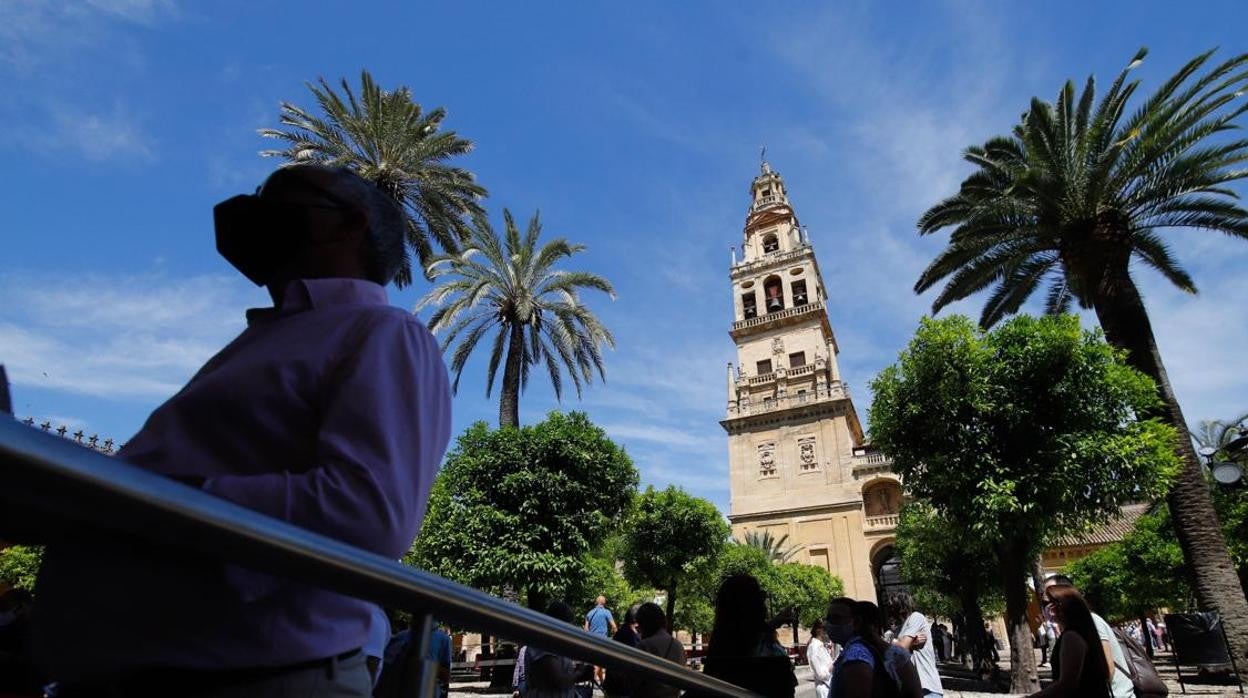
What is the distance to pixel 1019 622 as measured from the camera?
13.6m

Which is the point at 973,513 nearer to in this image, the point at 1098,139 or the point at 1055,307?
the point at 1055,307

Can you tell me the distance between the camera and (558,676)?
5309mm

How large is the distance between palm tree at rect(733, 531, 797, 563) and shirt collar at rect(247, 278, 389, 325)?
118 feet

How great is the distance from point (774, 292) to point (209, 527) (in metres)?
47.0

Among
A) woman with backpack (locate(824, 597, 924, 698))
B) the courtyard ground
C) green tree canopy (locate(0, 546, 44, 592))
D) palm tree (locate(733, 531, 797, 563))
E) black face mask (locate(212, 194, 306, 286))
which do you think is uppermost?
palm tree (locate(733, 531, 797, 563))

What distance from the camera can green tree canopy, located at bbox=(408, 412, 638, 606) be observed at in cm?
1642

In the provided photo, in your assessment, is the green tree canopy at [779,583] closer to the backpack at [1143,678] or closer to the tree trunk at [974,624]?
the tree trunk at [974,624]

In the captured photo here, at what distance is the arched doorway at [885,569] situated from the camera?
38562 millimetres

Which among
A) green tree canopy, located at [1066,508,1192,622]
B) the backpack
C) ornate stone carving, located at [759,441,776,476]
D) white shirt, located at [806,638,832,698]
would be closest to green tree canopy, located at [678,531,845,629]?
ornate stone carving, located at [759,441,776,476]

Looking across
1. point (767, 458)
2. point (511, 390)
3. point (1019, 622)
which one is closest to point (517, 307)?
point (511, 390)

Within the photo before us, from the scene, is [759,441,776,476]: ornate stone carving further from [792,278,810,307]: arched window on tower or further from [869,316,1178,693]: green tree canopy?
[869,316,1178,693]: green tree canopy

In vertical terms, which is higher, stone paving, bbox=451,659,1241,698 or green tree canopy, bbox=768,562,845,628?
green tree canopy, bbox=768,562,845,628

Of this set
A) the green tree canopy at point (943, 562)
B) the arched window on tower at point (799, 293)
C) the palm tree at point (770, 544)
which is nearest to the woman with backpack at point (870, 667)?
the green tree canopy at point (943, 562)

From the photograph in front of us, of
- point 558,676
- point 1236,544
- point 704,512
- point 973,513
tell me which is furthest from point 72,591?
point 1236,544
